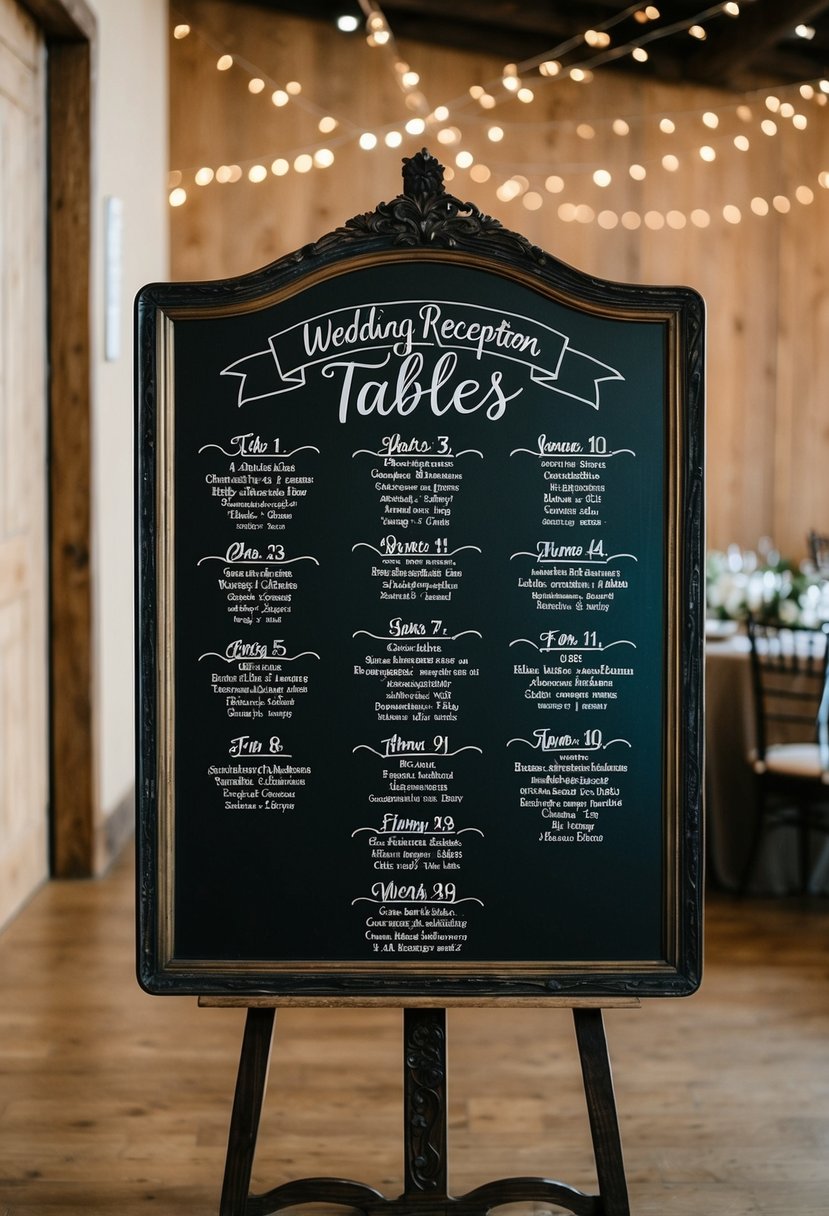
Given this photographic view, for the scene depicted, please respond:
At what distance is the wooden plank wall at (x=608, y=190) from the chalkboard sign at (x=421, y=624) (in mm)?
4461

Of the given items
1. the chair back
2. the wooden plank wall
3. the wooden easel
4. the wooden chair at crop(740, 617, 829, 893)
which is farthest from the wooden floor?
the wooden plank wall

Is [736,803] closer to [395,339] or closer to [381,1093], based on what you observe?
[381,1093]

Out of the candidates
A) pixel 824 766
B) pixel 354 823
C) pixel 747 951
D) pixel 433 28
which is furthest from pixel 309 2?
pixel 354 823

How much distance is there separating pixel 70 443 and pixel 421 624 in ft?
8.29

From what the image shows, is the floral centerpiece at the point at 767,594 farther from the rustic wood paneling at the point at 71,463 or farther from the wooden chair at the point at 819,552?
the rustic wood paneling at the point at 71,463

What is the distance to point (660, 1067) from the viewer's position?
2959mm

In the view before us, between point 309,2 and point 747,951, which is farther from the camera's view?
point 309,2

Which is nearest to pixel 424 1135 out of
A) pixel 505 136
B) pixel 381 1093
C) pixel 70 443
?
pixel 381 1093

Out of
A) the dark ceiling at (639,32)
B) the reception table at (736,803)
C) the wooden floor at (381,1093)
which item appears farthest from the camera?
the dark ceiling at (639,32)

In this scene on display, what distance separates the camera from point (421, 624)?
203cm

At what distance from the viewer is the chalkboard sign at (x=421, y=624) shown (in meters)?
1.98

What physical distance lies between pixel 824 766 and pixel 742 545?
3.34m

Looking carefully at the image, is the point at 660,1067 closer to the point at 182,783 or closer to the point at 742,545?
the point at 182,783

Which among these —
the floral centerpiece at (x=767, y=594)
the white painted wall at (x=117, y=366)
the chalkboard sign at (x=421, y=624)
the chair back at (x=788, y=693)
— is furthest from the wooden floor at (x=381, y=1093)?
the floral centerpiece at (x=767, y=594)
